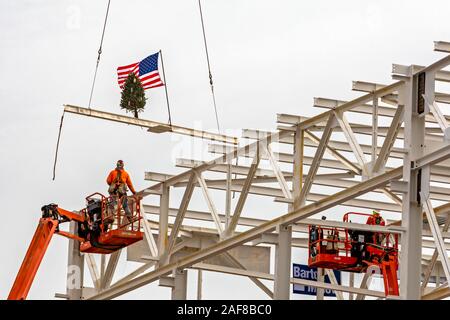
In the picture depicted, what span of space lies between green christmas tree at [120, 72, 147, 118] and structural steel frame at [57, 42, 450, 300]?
0.59m

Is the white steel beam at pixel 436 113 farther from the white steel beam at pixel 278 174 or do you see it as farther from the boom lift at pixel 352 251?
the boom lift at pixel 352 251

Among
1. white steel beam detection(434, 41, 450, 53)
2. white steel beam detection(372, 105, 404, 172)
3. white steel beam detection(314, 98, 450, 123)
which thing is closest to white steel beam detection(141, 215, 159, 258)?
white steel beam detection(314, 98, 450, 123)

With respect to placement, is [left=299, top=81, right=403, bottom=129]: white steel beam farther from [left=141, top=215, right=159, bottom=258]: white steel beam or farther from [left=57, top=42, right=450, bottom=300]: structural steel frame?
[left=141, top=215, right=159, bottom=258]: white steel beam

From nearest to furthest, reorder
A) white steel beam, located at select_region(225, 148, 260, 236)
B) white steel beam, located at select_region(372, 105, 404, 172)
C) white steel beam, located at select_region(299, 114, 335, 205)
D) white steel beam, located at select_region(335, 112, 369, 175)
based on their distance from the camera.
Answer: white steel beam, located at select_region(372, 105, 404, 172)
white steel beam, located at select_region(335, 112, 369, 175)
white steel beam, located at select_region(299, 114, 335, 205)
white steel beam, located at select_region(225, 148, 260, 236)

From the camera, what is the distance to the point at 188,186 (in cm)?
4881

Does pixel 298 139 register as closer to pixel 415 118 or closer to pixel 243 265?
pixel 415 118

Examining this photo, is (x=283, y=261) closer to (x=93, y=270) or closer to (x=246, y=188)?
(x=246, y=188)

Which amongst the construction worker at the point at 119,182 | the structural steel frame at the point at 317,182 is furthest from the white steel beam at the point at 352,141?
the construction worker at the point at 119,182

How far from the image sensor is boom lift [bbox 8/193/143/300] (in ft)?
153

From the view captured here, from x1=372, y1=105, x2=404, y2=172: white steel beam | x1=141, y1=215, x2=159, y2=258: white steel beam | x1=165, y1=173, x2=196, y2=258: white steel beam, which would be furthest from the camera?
x1=141, y1=215, x2=159, y2=258: white steel beam

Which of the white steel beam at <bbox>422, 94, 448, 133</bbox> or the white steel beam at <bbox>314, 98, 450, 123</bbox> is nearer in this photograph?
the white steel beam at <bbox>422, 94, 448, 133</bbox>
